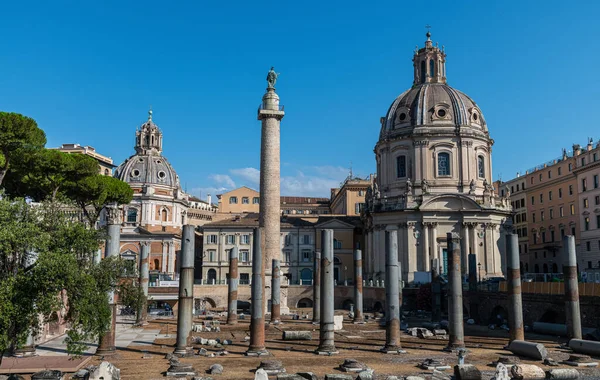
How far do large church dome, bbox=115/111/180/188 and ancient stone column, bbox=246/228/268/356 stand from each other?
204ft

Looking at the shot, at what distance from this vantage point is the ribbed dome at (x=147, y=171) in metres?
87.2

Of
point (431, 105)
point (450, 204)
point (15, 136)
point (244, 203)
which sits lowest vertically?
point (450, 204)

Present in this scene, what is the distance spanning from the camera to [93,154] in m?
96.0

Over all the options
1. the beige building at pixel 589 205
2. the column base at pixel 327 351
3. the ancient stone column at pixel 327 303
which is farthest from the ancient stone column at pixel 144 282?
the beige building at pixel 589 205

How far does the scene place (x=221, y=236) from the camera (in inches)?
2928

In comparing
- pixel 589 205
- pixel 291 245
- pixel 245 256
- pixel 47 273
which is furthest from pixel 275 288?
pixel 589 205

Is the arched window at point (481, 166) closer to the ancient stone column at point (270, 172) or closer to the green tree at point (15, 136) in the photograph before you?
the ancient stone column at point (270, 172)

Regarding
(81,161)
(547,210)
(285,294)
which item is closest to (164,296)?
(285,294)

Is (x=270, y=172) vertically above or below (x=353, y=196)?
below

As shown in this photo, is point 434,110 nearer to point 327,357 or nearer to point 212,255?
point 212,255

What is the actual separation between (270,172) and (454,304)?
2938 centimetres

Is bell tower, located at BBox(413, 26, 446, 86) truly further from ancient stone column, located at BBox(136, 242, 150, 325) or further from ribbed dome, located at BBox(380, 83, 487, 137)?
ancient stone column, located at BBox(136, 242, 150, 325)

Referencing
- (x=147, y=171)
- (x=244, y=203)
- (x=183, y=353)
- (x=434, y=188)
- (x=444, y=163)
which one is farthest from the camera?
(x=244, y=203)

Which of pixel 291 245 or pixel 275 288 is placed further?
pixel 291 245
